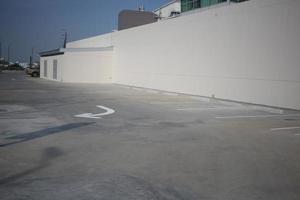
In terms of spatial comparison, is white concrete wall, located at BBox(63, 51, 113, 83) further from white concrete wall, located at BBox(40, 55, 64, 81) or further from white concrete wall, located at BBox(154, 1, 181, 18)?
white concrete wall, located at BBox(154, 1, 181, 18)

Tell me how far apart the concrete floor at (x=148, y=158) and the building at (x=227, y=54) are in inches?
164

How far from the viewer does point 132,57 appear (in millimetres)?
35969

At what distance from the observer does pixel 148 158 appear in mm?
7957

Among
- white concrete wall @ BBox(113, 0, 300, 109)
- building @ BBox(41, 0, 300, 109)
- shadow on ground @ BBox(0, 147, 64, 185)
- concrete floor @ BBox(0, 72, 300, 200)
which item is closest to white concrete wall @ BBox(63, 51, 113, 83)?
building @ BBox(41, 0, 300, 109)

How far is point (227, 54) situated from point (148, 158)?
14398 mm

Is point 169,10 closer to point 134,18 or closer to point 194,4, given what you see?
point 134,18

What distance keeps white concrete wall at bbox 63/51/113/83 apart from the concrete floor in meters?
27.7

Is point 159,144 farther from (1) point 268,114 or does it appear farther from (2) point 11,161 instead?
(1) point 268,114

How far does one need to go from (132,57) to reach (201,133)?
25.5 m

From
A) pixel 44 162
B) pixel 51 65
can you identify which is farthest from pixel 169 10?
pixel 44 162

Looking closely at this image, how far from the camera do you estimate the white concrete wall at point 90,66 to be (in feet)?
137

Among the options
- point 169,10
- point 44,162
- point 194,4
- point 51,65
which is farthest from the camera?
point 51,65

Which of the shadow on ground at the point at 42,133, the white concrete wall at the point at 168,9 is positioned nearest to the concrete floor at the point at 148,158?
the shadow on ground at the point at 42,133

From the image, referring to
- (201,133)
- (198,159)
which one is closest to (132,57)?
(201,133)
